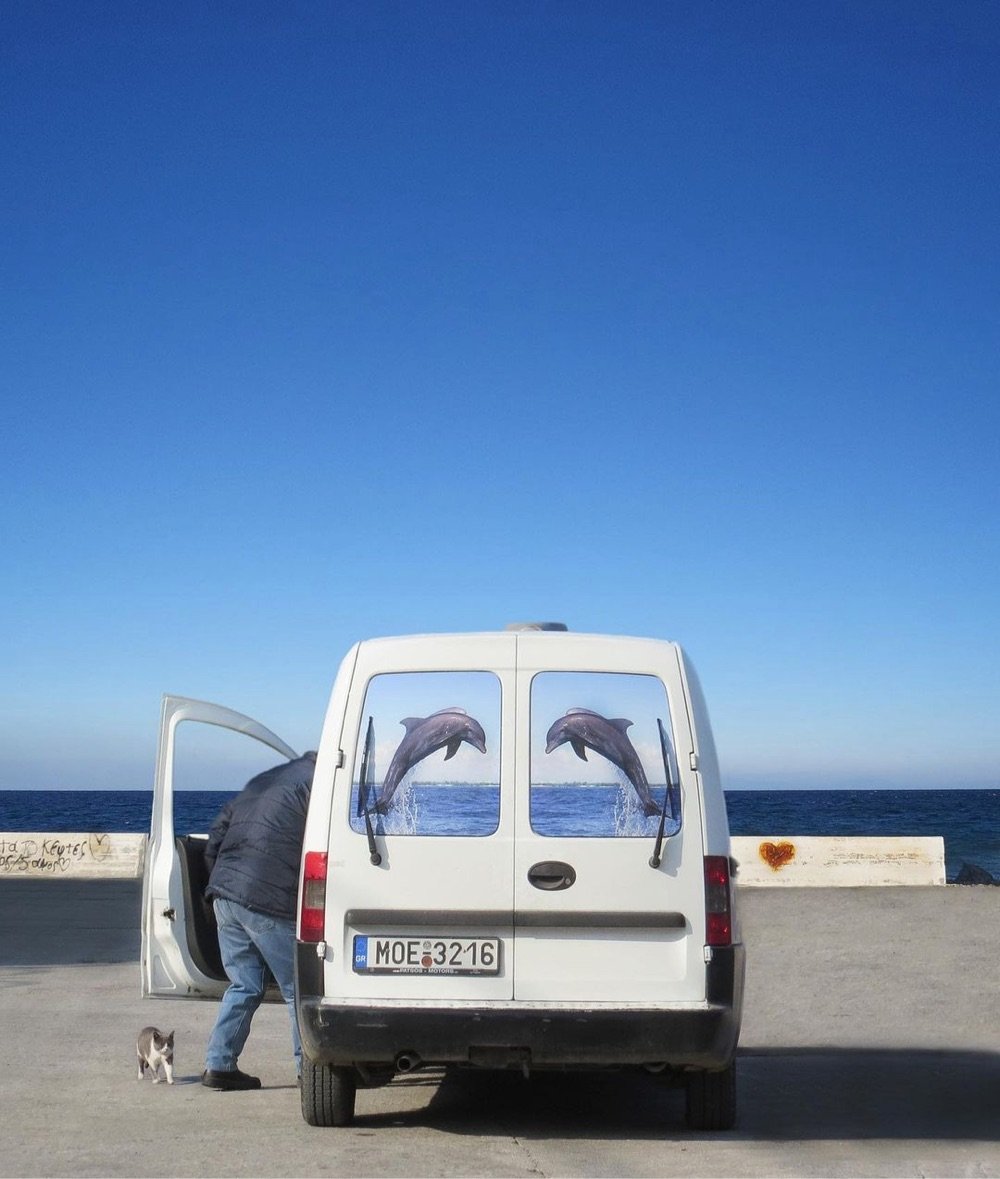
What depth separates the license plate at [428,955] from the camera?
5.55 meters

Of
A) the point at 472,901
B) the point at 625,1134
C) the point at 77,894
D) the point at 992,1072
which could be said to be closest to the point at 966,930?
the point at 992,1072

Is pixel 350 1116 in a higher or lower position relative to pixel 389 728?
lower

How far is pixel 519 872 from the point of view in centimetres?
559

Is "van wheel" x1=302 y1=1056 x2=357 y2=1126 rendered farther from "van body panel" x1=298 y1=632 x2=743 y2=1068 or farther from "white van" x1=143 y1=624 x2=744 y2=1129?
"van body panel" x1=298 y1=632 x2=743 y2=1068

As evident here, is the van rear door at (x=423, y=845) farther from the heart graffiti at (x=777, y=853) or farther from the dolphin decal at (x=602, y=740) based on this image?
the heart graffiti at (x=777, y=853)

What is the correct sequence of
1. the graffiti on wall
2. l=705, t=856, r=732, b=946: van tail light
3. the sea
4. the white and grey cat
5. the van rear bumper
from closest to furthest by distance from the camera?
the van rear bumper → l=705, t=856, r=732, b=946: van tail light → the white and grey cat → the graffiti on wall → the sea

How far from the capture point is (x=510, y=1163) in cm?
545

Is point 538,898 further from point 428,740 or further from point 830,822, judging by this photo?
point 830,822

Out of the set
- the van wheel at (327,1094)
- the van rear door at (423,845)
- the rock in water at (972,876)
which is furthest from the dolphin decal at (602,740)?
the rock in water at (972,876)

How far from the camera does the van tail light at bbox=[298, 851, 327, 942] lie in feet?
18.5

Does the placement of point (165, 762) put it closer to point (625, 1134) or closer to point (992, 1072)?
point (625, 1134)

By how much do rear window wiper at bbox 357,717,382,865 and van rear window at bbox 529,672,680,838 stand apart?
0.64m

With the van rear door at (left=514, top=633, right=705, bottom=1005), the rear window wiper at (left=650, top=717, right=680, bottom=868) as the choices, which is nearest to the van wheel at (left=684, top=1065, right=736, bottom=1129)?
the van rear door at (left=514, top=633, right=705, bottom=1005)

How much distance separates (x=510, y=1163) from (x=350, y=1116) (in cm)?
96
